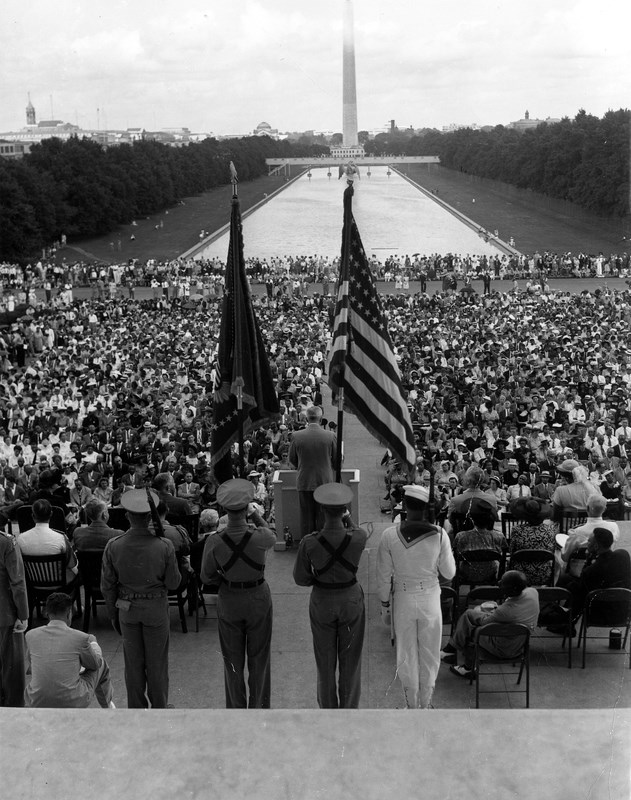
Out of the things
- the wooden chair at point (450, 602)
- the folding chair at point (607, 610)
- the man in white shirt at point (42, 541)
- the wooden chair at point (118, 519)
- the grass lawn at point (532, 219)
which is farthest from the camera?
the grass lawn at point (532, 219)

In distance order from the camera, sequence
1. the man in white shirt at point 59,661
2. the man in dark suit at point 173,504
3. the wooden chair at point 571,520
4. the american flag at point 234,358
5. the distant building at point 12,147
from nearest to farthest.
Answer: the man in white shirt at point 59,661 → the american flag at point 234,358 → the man in dark suit at point 173,504 → the wooden chair at point 571,520 → the distant building at point 12,147

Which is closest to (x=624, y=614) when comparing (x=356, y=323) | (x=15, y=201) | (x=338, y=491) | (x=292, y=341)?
(x=338, y=491)

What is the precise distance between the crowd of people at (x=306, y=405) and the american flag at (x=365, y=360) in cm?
37

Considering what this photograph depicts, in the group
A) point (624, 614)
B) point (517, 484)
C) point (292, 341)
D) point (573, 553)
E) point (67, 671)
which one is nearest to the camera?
point (67, 671)

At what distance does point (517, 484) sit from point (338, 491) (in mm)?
7476

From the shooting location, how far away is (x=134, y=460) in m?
14.3

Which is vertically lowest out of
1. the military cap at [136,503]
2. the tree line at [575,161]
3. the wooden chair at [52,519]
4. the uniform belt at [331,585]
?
the wooden chair at [52,519]

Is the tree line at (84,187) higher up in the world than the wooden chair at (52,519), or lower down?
higher up

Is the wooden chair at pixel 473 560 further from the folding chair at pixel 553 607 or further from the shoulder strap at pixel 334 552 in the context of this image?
the shoulder strap at pixel 334 552

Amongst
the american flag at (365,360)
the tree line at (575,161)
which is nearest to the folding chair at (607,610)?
the american flag at (365,360)

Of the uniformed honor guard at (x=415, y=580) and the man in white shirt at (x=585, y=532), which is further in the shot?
the man in white shirt at (x=585, y=532)

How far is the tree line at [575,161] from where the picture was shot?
227 feet

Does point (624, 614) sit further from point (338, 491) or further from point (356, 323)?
point (356, 323)

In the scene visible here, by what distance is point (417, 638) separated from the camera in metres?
5.77
